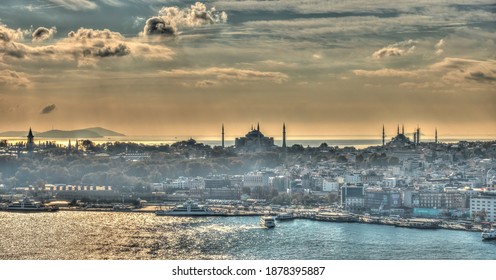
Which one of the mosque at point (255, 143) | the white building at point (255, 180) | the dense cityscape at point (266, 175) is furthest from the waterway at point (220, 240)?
the mosque at point (255, 143)

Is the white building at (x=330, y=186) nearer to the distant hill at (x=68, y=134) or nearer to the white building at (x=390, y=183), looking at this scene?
the white building at (x=390, y=183)

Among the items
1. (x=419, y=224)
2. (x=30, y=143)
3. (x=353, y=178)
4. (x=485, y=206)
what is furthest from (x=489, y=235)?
(x=30, y=143)

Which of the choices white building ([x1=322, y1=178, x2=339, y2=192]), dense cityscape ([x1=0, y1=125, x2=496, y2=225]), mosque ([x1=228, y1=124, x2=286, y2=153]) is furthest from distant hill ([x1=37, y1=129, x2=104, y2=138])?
mosque ([x1=228, y1=124, x2=286, y2=153])

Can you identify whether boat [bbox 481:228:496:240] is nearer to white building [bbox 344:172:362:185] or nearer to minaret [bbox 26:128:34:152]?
white building [bbox 344:172:362:185]

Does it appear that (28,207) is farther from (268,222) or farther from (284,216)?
(268,222)

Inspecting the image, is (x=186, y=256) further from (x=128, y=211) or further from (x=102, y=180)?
(x=102, y=180)
